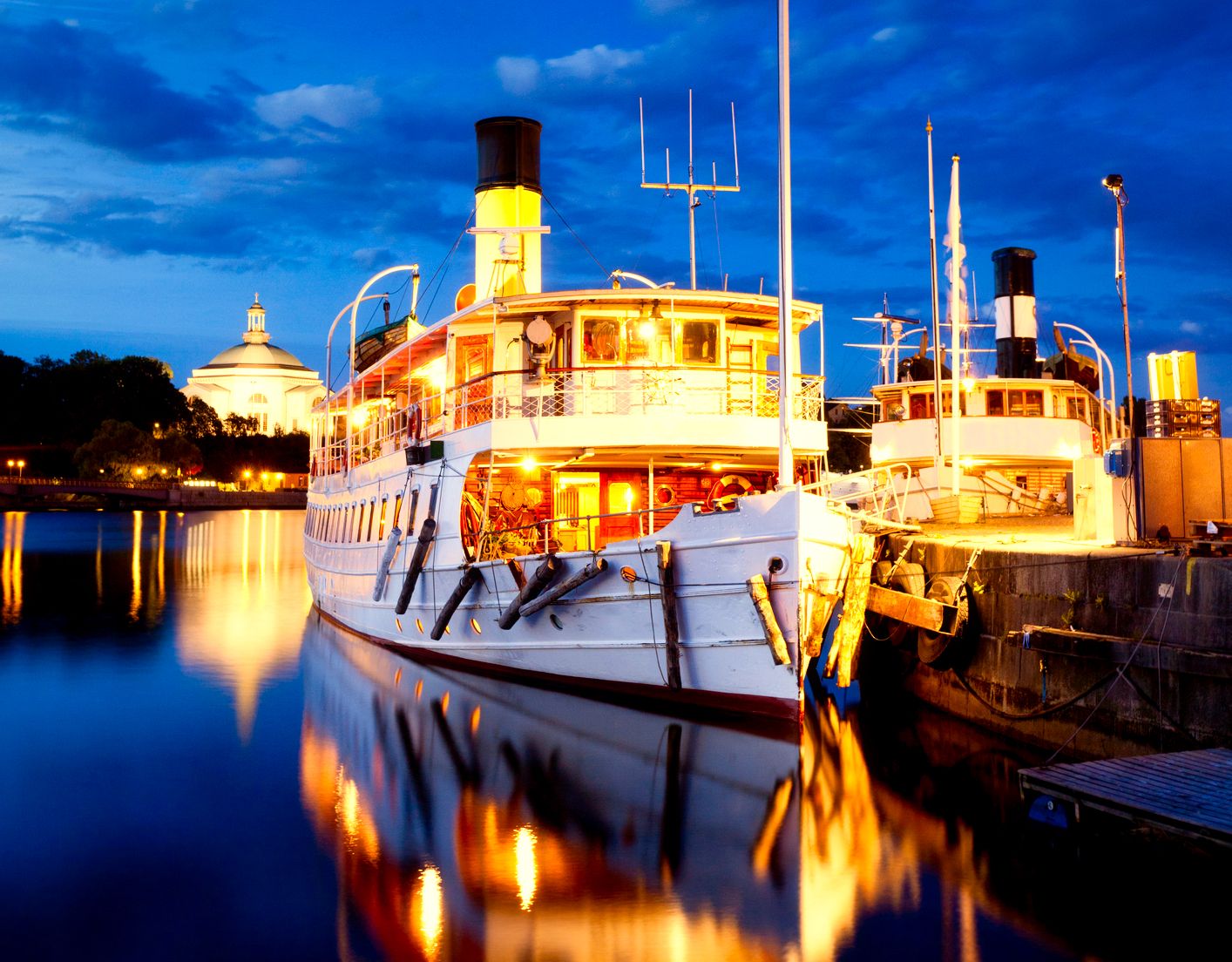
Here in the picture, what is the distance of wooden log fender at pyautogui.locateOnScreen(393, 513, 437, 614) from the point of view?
19109 mm

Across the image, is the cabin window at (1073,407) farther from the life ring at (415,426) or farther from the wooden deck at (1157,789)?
the wooden deck at (1157,789)

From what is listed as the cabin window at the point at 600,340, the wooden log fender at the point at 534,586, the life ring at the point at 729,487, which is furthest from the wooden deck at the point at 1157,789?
the cabin window at the point at 600,340

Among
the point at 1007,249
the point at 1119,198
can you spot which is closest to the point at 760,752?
the point at 1119,198

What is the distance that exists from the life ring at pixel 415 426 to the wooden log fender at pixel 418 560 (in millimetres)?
1976

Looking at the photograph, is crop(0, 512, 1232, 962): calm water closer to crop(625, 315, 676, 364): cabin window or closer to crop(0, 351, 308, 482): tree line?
crop(625, 315, 676, 364): cabin window

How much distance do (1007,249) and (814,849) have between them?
33588 mm

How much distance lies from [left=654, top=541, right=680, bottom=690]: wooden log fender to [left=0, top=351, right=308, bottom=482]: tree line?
114 m

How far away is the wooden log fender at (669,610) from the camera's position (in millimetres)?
15266

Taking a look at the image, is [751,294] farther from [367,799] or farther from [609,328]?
[367,799]

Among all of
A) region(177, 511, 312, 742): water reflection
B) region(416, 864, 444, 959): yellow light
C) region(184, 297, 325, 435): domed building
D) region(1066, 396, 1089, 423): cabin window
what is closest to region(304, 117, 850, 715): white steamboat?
region(177, 511, 312, 742): water reflection

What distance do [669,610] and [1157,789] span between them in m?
6.63

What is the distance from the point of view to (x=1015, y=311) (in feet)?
136

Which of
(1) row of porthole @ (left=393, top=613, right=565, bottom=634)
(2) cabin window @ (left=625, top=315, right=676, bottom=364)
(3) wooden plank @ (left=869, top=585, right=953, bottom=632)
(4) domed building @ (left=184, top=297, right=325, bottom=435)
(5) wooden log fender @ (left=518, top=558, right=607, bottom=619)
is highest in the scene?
(4) domed building @ (left=184, top=297, right=325, bottom=435)

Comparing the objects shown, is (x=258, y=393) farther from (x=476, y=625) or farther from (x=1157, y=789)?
(x=1157, y=789)
